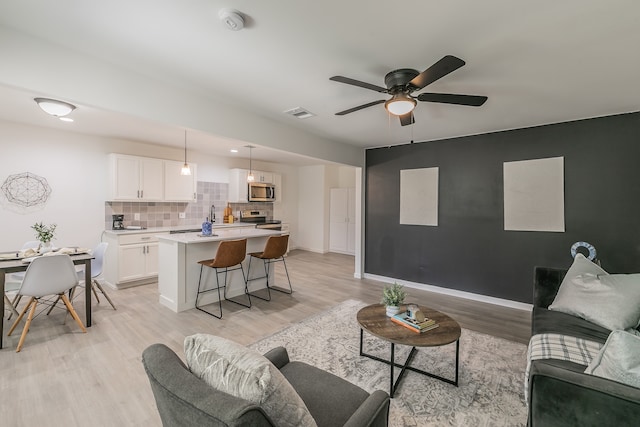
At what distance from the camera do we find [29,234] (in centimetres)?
Answer: 416

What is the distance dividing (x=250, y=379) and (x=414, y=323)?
65.3 inches

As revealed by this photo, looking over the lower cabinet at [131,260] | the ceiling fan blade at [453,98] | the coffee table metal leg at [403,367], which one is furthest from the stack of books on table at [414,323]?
the lower cabinet at [131,260]

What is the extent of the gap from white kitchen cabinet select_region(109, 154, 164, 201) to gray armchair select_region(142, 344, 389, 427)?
444cm

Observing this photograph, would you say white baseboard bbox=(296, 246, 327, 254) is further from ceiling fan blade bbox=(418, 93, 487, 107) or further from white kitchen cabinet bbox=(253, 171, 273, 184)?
ceiling fan blade bbox=(418, 93, 487, 107)

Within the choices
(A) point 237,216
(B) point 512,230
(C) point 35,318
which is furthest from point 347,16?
(A) point 237,216

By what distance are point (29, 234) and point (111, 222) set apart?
100 cm

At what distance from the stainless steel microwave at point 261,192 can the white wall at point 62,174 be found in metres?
2.18

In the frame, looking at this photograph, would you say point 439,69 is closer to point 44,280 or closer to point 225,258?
point 225,258

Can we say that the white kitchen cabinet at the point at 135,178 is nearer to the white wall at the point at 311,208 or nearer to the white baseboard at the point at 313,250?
the white wall at the point at 311,208

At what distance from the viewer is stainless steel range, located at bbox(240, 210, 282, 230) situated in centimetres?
690

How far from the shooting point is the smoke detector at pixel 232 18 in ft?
5.30

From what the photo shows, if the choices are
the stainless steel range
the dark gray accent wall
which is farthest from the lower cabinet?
the dark gray accent wall

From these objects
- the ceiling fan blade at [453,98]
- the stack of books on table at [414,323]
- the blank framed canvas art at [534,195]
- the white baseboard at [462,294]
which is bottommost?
the white baseboard at [462,294]

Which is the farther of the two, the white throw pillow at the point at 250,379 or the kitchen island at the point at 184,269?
the kitchen island at the point at 184,269
